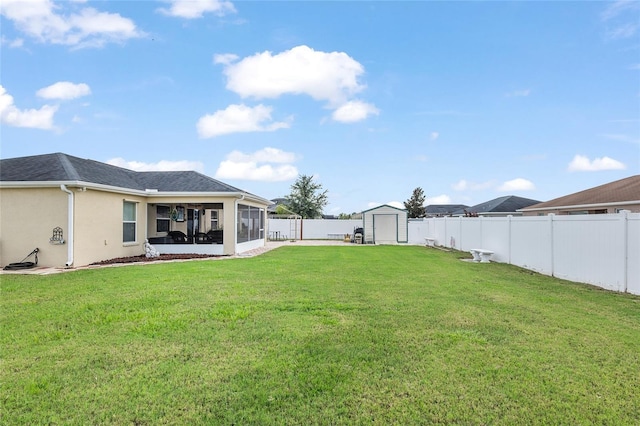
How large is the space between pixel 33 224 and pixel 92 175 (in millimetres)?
2163

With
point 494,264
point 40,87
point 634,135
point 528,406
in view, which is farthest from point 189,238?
point 634,135

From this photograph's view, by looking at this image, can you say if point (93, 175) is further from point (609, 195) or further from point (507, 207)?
point (507, 207)

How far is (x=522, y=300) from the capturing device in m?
6.60

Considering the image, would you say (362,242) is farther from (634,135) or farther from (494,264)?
(634,135)

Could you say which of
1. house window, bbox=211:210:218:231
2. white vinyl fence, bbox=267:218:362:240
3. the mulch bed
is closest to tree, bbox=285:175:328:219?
white vinyl fence, bbox=267:218:362:240

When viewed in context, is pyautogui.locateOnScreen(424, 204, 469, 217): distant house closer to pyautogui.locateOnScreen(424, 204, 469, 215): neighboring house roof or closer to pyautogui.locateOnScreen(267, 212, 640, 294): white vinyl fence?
pyautogui.locateOnScreen(424, 204, 469, 215): neighboring house roof

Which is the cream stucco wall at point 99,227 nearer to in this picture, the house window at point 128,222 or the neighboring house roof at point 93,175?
the house window at point 128,222

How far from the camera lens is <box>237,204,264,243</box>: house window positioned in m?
15.7

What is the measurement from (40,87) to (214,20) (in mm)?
6684

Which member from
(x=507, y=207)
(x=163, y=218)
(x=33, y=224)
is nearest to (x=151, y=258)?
(x=163, y=218)

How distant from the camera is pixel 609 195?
1620 cm

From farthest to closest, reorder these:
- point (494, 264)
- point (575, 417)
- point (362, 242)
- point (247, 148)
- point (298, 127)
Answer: point (362, 242)
point (247, 148)
point (298, 127)
point (494, 264)
point (575, 417)

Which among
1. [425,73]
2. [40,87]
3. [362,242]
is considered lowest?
[362,242]

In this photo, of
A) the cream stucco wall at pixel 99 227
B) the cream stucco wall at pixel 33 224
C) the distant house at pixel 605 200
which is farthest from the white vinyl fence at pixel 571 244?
the cream stucco wall at pixel 33 224
